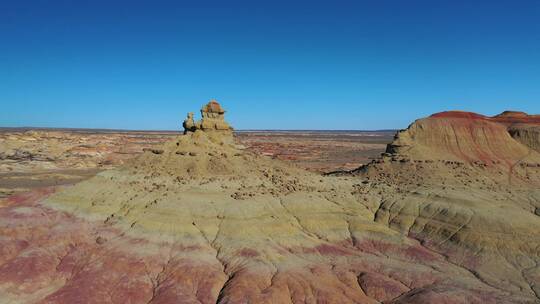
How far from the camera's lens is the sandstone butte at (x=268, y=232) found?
23.4 m

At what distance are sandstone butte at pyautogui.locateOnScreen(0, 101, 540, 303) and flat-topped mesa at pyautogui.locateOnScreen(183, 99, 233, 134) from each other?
15cm

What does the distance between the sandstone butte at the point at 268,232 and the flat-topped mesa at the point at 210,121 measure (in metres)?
0.15

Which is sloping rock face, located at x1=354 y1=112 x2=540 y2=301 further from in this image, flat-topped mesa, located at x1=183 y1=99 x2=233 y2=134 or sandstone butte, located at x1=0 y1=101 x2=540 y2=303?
flat-topped mesa, located at x1=183 y1=99 x2=233 y2=134

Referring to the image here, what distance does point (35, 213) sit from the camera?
31.8m

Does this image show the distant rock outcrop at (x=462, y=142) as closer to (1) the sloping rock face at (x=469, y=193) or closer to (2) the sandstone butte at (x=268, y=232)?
(1) the sloping rock face at (x=469, y=193)

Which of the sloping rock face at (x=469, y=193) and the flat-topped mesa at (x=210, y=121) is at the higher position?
the flat-topped mesa at (x=210, y=121)

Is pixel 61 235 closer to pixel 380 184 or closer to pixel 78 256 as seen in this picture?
pixel 78 256

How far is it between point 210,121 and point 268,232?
54.5 ft

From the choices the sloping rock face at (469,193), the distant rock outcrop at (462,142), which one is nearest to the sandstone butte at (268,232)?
the sloping rock face at (469,193)

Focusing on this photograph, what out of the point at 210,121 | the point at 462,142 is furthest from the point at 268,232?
the point at 462,142

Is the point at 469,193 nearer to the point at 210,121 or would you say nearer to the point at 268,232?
the point at 268,232

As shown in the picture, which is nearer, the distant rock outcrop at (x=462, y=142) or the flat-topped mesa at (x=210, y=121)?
the flat-topped mesa at (x=210, y=121)

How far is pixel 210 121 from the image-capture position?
41.7 m

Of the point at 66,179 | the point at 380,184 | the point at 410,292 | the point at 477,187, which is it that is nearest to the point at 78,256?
the point at 410,292
